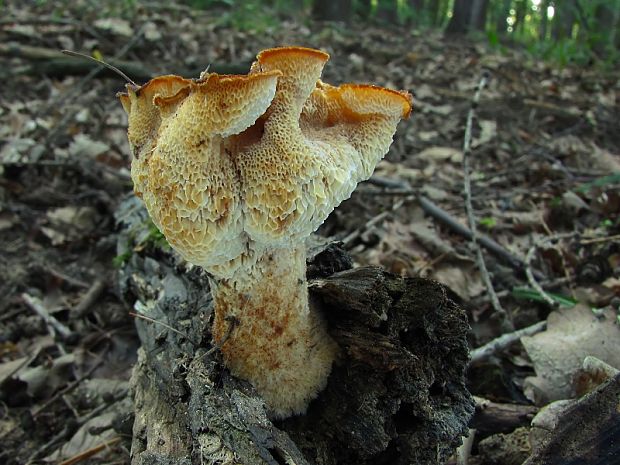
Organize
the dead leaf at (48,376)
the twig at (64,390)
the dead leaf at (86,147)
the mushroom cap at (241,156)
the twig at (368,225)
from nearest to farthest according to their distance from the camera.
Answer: the mushroom cap at (241,156) → the twig at (64,390) → the dead leaf at (48,376) → the twig at (368,225) → the dead leaf at (86,147)

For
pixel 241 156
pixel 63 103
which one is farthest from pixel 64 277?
pixel 63 103

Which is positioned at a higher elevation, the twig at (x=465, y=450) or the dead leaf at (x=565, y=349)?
the dead leaf at (x=565, y=349)

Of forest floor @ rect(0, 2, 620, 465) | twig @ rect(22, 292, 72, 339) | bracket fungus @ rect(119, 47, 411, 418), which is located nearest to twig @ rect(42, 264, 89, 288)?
forest floor @ rect(0, 2, 620, 465)

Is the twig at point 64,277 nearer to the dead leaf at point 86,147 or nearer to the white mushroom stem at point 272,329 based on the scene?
the dead leaf at point 86,147

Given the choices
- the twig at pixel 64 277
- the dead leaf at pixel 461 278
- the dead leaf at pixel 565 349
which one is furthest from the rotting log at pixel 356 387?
the twig at pixel 64 277

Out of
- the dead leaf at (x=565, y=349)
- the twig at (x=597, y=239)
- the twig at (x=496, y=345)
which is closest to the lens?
the dead leaf at (x=565, y=349)

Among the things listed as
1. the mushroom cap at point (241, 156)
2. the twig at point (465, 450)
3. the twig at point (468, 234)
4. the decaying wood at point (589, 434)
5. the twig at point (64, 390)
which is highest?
the mushroom cap at point (241, 156)
